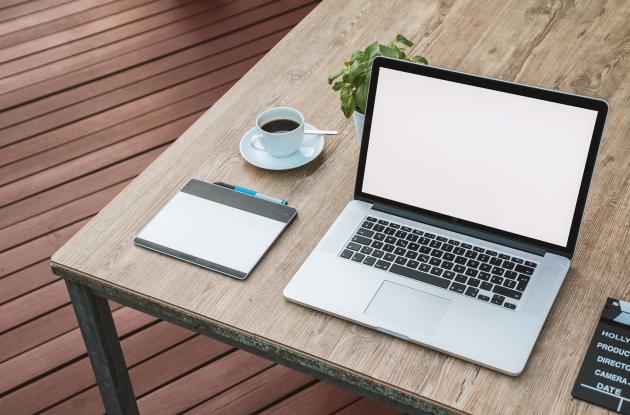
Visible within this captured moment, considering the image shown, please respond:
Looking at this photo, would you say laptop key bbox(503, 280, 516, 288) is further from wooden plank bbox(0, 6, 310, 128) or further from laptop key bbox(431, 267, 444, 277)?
wooden plank bbox(0, 6, 310, 128)

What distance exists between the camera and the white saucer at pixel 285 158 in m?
1.49

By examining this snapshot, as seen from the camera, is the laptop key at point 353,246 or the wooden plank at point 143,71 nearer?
the laptop key at point 353,246

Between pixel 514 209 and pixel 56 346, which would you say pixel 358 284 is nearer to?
pixel 514 209

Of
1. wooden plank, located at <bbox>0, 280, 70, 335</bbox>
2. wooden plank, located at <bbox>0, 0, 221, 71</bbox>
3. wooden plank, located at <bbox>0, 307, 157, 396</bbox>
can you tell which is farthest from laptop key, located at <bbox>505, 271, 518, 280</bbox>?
wooden plank, located at <bbox>0, 0, 221, 71</bbox>

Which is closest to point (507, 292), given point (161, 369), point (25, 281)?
point (161, 369)

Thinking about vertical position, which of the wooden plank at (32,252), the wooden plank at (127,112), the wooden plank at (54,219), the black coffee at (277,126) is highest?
the black coffee at (277,126)

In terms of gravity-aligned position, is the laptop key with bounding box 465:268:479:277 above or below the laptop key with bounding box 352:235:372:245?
above

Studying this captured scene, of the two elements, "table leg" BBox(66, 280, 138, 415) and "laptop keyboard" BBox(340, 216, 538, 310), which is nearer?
"laptop keyboard" BBox(340, 216, 538, 310)

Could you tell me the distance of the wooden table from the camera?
114cm

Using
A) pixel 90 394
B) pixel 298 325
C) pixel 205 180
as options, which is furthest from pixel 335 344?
pixel 90 394

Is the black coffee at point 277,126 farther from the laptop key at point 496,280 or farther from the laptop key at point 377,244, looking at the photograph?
the laptop key at point 496,280

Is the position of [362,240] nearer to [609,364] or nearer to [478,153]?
[478,153]

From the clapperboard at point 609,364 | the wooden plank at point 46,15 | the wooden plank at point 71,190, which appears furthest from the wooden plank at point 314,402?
the wooden plank at point 46,15

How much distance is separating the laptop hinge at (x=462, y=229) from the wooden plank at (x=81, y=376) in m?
0.91
